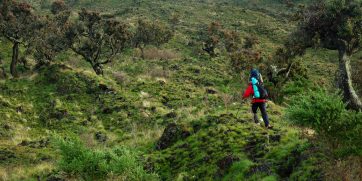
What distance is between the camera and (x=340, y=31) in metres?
18.0

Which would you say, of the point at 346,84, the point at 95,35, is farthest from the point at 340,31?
the point at 95,35

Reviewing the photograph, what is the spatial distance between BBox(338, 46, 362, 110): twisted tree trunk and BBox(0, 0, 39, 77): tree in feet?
91.3

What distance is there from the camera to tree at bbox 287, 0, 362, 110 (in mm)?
18164

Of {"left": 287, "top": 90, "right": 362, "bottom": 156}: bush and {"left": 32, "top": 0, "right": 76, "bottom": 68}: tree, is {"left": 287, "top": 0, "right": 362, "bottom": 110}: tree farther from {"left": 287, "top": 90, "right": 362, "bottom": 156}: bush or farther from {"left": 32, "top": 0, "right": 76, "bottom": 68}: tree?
{"left": 32, "top": 0, "right": 76, "bottom": 68}: tree

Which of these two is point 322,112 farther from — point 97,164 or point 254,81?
point 97,164

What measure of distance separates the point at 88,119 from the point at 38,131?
3.38 metres

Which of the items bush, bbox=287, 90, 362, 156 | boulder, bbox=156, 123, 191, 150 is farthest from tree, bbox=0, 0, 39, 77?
bush, bbox=287, 90, 362, 156

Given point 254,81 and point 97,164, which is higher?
point 254,81

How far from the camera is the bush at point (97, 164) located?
1240 centimetres

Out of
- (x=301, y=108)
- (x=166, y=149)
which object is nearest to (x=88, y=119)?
(x=166, y=149)

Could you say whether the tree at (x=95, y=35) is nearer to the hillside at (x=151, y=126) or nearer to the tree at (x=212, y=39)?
the hillside at (x=151, y=126)

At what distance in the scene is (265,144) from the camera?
1368 centimetres

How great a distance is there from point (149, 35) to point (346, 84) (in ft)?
132

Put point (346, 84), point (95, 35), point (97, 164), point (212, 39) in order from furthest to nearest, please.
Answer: point (212, 39)
point (95, 35)
point (346, 84)
point (97, 164)
